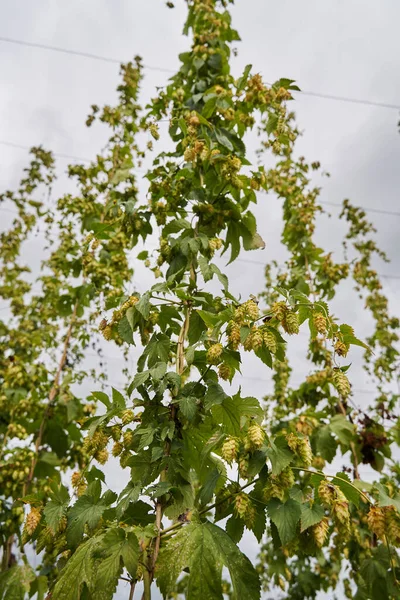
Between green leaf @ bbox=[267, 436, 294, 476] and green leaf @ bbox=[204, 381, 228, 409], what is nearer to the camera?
green leaf @ bbox=[267, 436, 294, 476]

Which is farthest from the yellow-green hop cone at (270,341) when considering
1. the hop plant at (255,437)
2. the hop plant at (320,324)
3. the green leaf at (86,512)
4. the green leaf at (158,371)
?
the green leaf at (86,512)

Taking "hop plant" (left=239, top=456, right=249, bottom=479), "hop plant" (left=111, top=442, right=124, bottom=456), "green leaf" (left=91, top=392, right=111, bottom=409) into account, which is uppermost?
"green leaf" (left=91, top=392, right=111, bottom=409)

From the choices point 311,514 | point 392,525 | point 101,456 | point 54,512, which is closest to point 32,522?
point 54,512

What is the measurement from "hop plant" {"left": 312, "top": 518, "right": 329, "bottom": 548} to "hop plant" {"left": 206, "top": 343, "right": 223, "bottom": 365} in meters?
0.59

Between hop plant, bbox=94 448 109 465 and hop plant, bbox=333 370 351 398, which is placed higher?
hop plant, bbox=333 370 351 398

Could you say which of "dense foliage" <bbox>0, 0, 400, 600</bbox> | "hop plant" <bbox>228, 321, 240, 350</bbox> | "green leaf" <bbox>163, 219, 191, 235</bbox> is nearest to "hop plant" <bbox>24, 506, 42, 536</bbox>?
"dense foliage" <bbox>0, 0, 400, 600</bbox>

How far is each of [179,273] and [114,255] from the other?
6.13 ft

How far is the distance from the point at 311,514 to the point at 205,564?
0.35 metres

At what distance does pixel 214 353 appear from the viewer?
4.73 feet

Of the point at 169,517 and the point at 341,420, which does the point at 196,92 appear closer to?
the point at 169,517

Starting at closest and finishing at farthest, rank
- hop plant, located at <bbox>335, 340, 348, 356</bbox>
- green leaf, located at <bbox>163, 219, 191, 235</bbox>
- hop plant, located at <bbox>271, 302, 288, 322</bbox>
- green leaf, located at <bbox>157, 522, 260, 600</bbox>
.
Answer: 1. green leaf, located at <bbox>157, 522, 260, 600</bbox>
2. hop plant, located at <bbox>335, 340, 348, 356</bbox>
3. hop plant, located at <bbox>271, 302, 288, 322</bbox>
4. green leaf, located at <bbox>163, 219, 191, 235</bbox>

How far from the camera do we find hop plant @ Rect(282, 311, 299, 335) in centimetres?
145

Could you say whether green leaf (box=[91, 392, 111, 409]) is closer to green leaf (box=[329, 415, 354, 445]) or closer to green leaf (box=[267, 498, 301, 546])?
green leaf (box=[267, 498, 301, 546])

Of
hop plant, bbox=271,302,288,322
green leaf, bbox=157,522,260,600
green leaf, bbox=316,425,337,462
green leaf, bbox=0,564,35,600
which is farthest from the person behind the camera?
green leaf, bbox=316,425,337,462
